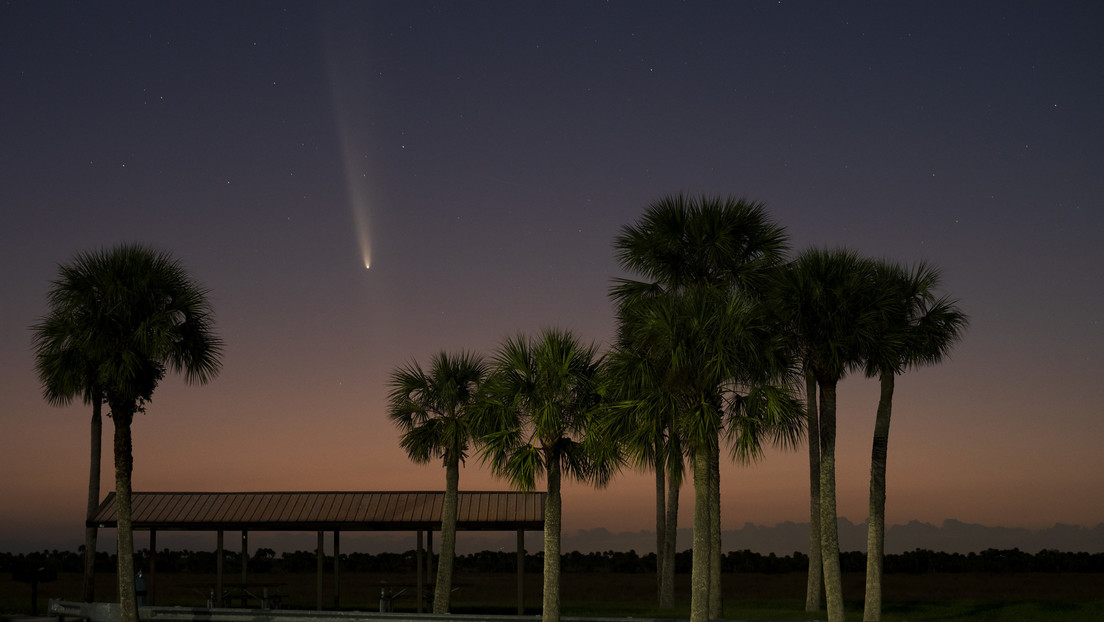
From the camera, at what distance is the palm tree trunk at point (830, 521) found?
28469 mm

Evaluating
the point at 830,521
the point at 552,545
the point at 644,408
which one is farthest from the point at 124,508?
the point at 830,521

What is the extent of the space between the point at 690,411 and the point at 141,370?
15264mm

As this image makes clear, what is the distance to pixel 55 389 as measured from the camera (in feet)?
99.2

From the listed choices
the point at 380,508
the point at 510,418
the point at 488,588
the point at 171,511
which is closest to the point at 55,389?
the point at 171,511

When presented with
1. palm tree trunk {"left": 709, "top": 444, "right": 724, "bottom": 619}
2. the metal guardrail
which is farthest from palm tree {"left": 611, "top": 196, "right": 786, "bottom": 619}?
the metal guardrail

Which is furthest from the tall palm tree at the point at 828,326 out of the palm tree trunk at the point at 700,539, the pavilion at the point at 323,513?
the pavilion at the point at 323,513

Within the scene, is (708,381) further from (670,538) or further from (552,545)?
(670,538)

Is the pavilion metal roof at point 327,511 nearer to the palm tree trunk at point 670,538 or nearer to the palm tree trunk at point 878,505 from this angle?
the palm tree trunk at point 670,538

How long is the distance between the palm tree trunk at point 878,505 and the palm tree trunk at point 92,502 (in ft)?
84.5

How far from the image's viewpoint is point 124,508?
95.2 ft

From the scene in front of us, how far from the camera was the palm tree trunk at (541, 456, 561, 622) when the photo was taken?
1029 inches

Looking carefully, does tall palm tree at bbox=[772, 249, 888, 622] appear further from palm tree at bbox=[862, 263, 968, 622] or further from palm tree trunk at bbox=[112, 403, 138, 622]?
palm tree trunk at bbox=[112, 403, 138, 622]

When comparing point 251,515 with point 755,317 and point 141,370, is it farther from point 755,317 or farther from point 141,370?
point 755,317

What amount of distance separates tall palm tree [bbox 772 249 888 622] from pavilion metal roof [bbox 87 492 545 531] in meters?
9.96
